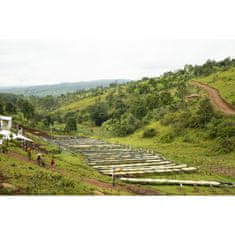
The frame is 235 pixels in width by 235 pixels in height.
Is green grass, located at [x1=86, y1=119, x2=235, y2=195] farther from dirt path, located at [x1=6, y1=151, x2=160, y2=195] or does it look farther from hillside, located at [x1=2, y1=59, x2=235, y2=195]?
dirt path, located at [x1=6, y1=151, x2=160, y2=195]

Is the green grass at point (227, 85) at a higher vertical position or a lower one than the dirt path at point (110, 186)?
higher

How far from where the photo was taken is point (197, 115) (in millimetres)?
16594

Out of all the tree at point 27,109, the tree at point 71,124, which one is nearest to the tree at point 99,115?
the tree at point 71,124

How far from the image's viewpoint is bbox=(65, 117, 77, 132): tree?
1726 centimetres

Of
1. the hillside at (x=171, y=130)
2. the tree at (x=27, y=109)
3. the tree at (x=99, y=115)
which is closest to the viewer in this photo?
the hillside at (x=171, y=130)

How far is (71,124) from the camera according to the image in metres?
18.2

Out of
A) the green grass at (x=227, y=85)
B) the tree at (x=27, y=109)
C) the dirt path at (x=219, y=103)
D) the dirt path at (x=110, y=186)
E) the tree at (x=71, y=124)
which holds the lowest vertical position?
the dirt path at (x=110, y=186)

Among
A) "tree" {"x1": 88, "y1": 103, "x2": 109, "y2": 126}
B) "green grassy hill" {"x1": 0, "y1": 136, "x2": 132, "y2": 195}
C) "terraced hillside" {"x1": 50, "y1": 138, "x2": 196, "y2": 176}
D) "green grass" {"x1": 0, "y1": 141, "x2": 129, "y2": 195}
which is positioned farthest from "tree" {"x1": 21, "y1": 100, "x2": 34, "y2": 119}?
"tree" {"x1": 88, "y1": 103, "x2": 109, "y2": 126}

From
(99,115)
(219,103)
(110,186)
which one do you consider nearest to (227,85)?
(219,103)

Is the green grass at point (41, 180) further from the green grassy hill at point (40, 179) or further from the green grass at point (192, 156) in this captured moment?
the green grass at point (192, 156)

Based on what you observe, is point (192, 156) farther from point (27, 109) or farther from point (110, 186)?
Result: point (27, 109)

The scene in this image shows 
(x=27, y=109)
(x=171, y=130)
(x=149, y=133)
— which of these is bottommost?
(x=149, y=133)

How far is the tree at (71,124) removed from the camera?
56.6 feet

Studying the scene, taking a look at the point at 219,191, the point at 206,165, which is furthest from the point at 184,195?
the point at 206,165
